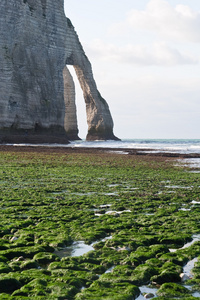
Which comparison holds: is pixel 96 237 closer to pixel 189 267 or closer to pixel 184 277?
pixel 189 267

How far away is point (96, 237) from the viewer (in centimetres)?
777

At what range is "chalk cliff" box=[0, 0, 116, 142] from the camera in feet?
186

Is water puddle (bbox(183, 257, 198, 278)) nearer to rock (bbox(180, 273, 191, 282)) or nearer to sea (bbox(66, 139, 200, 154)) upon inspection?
rock (bbox(180, 273, 191, 282))

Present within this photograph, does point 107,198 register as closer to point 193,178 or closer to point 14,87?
point 193,178

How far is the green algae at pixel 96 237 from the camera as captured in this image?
5.26 meters

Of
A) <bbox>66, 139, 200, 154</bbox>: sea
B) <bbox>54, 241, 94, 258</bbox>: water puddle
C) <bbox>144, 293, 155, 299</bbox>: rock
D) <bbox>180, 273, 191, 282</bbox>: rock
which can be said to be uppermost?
<bbox>66, 139, 200, 154</bbox>: sea

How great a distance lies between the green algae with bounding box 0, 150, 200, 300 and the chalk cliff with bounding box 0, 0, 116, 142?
141ft

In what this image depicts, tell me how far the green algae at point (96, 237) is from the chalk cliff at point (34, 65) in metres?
43.1

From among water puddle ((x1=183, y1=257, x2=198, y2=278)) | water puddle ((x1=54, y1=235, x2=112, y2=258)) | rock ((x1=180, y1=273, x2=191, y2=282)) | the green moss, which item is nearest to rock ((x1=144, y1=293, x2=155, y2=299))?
the green moss

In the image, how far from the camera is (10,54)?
58.5 meters

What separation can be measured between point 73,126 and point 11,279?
8065 cm

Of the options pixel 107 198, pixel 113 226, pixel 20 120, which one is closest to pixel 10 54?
pixel 20 120

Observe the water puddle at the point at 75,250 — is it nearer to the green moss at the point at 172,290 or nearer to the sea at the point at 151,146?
the green moss at the point at 172,290

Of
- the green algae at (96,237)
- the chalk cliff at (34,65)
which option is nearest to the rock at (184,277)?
the green algae at (96,237)
